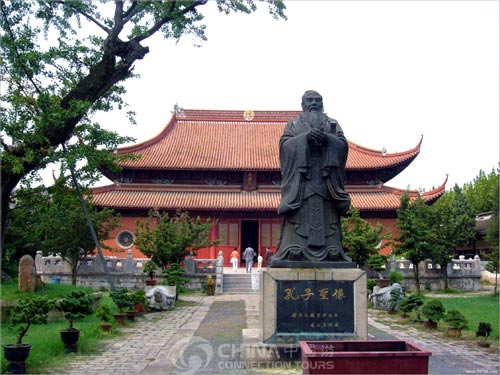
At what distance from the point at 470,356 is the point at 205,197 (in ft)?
80.8

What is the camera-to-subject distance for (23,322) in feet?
26.1

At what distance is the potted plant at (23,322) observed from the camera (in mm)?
7180

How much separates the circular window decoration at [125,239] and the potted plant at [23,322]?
23.2m

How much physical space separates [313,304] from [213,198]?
24.9 m

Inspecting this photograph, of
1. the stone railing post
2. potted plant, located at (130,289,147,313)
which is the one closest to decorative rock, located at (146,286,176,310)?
potted plant, located at (130,289,147,313)

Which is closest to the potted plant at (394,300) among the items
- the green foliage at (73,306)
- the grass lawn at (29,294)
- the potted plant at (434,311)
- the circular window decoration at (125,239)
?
the potted plant at (434,311)

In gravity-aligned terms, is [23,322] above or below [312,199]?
below

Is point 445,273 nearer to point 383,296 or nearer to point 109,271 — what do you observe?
point 383,296

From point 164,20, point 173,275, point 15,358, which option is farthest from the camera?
point 173,275

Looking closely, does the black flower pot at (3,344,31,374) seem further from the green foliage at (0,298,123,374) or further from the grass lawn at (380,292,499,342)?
the grass lawn at (380,292,499,342)

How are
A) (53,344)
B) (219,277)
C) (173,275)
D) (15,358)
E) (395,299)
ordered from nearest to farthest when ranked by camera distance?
1. (15,358)
2. (53,344)
3. (395,299)
4. (173,275)
5. (219,277)

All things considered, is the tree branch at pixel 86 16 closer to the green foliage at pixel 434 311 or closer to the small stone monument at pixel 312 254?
the small stone monument at pixel 312 254

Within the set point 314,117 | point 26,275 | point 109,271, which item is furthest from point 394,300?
point 109,271

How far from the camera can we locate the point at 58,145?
11.1m
